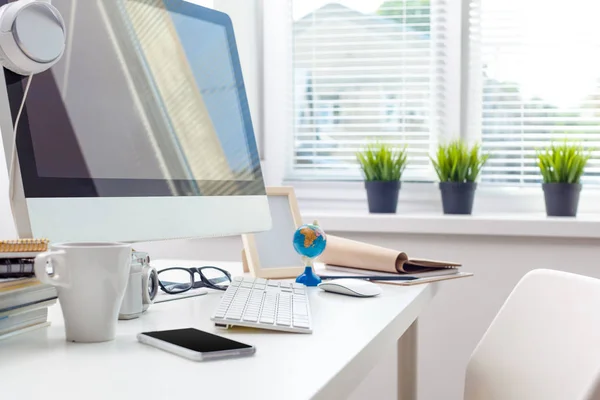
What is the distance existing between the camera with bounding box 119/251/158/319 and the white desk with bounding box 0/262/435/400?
0.05ft

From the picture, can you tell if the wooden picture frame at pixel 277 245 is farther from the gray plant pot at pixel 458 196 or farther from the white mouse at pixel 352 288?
the gray plant pot at pixel 458 196

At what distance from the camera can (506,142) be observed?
2371mm

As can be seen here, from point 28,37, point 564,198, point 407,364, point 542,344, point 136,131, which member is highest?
point 28,37

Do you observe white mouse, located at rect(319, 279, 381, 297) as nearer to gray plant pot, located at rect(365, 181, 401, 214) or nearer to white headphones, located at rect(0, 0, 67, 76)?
white headphones, located at rect(0, 0, 67, 76)

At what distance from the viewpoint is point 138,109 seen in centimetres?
108

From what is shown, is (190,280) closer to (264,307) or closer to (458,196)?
(264,307)

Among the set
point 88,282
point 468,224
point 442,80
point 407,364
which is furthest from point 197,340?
point 442,80

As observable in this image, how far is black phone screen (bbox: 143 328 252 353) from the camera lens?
723mm

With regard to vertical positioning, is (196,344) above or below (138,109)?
below

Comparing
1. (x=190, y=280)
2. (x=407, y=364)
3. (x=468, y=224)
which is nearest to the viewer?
(x=190, y=280)

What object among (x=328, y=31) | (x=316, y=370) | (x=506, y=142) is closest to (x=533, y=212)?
(x=506, y=142)

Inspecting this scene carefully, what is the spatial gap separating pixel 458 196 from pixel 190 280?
3.96 feet

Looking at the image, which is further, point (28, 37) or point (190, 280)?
point (190, 280)

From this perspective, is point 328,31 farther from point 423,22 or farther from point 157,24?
point 157,24
